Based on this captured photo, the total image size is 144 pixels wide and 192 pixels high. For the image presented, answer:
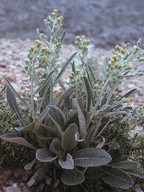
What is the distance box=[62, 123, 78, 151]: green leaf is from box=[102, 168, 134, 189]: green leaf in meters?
0.19

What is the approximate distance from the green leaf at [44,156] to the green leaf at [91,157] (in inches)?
3.8

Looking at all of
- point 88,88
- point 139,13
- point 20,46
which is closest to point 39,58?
point 88,88

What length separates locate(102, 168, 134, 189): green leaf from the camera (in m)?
1.42

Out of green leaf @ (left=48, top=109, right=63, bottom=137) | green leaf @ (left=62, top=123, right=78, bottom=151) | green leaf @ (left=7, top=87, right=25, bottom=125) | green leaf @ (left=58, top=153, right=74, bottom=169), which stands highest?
green leaf @ (left=7, top=87, right=25, bottom=125)

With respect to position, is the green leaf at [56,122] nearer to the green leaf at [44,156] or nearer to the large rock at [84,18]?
the green leaf at [44,156]

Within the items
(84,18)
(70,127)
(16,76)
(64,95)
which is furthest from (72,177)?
(84,18)

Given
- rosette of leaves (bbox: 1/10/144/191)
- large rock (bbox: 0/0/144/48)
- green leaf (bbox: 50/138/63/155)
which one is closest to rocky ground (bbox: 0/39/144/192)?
rosette of leaves (bbox: 1/10/144/191)

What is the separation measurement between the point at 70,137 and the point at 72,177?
148 mm

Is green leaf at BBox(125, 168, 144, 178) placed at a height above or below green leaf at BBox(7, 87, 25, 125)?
below

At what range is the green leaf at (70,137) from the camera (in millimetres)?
1372

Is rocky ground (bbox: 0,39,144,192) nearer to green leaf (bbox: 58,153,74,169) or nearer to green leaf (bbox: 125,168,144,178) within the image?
green leaf (bbox: 58,153,74,169)

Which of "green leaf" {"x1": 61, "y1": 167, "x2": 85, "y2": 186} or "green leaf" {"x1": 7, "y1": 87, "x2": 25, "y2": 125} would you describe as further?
"green leaf" {"x1": 7, "y1": 87, "x2": 25, "y2": 125}

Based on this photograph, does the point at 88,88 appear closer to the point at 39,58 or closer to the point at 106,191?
the point at 39,58

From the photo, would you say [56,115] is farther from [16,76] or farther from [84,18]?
[84,18]
